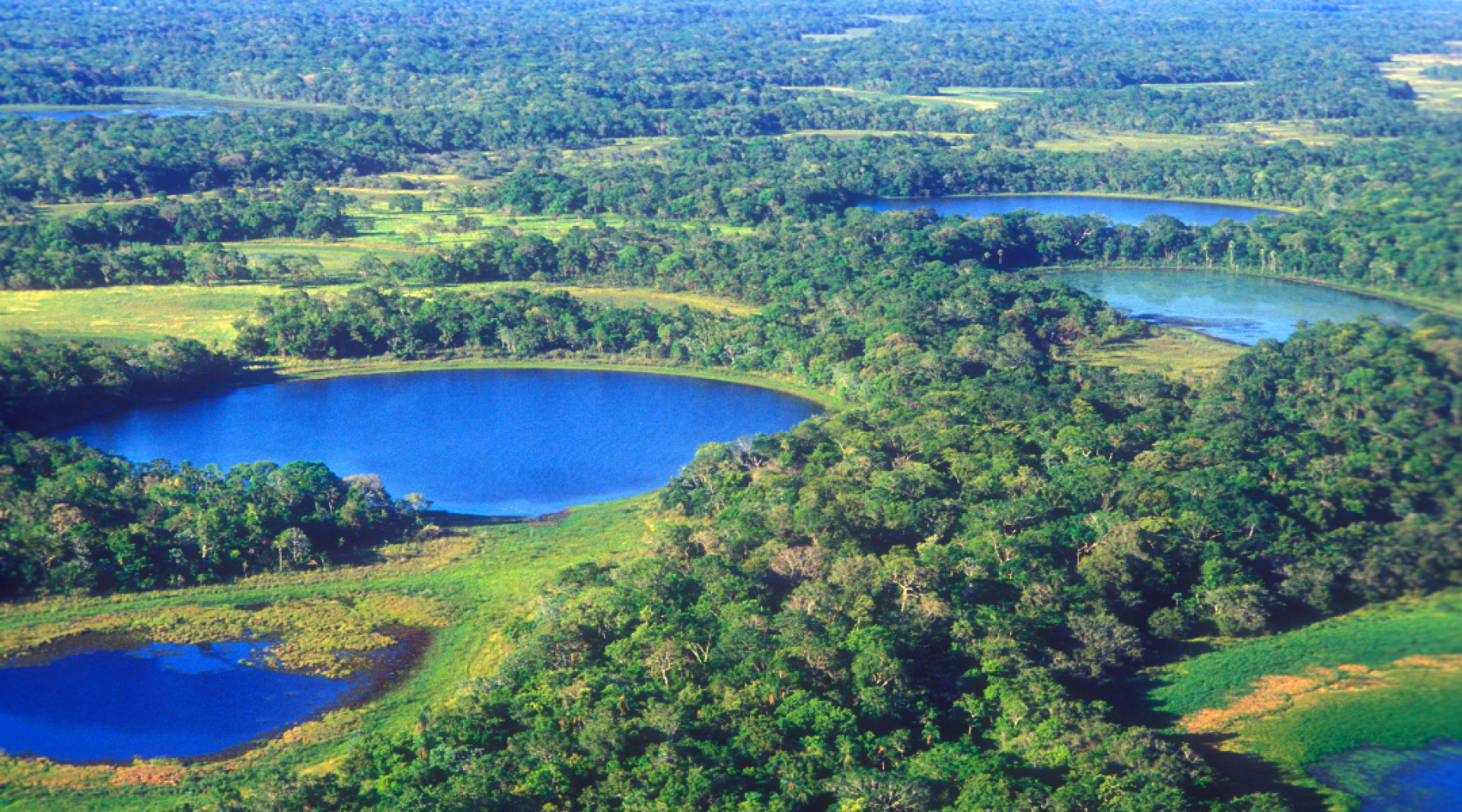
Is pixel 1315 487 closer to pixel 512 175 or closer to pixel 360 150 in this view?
pixel 512 175

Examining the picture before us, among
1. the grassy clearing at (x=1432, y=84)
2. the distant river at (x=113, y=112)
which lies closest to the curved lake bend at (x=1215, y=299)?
the grassy clearing at (x=1432, y=84)

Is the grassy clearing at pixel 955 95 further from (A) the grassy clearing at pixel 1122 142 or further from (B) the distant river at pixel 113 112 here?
(B) the distant river at pixel 113 112

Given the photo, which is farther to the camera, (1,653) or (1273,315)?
(1273,315)

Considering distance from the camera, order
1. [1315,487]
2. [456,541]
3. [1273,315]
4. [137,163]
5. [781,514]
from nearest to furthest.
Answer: [1315,487] < [781,514] < [456,541] < [1273,315] < [137,163]

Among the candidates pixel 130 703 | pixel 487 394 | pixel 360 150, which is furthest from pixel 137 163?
pixel 130 703

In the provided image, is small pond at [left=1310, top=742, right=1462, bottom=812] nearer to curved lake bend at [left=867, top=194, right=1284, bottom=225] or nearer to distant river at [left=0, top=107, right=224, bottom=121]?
curved lake bend at [left=867, top=194, right=1284, bottom=225]

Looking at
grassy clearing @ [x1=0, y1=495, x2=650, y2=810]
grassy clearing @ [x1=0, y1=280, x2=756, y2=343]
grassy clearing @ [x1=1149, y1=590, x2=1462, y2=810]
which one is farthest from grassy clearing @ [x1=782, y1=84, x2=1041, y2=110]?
grassy clearing @ [x1=1149, y1=590, x2=1462, y2=810]
